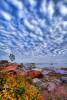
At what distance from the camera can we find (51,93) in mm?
19062

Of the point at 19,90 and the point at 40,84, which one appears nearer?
the point at 19,90

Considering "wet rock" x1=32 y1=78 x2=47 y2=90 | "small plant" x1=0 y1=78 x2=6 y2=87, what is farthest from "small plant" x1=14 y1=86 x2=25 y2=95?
"wet rock" x1=32 y1=78 x2=47 y2=90

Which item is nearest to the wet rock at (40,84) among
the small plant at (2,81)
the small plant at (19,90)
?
the small plant at (2,81)

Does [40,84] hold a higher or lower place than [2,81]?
lower

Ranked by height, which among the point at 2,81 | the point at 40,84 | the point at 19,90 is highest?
the point at 2,81

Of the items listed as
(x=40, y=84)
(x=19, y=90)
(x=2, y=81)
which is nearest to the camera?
(x=19, y=90)

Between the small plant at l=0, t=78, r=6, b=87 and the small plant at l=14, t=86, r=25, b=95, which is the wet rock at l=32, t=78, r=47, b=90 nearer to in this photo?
the small plant at l=0, t=78, r=6, b=87

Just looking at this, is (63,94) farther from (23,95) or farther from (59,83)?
(23,95)

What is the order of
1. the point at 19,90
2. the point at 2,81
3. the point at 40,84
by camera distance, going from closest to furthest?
the point at 19,90 → the point at 2,81 → the point at 40,84

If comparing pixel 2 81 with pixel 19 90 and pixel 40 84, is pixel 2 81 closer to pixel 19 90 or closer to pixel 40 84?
pixel 19 90

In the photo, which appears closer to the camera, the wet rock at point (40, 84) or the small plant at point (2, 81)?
the small plant at point (2, 81)

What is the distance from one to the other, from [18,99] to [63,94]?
7483 mm

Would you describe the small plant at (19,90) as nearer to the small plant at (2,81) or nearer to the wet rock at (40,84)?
the small plant at (2,81)

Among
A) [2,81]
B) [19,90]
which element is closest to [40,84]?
[2,81]
